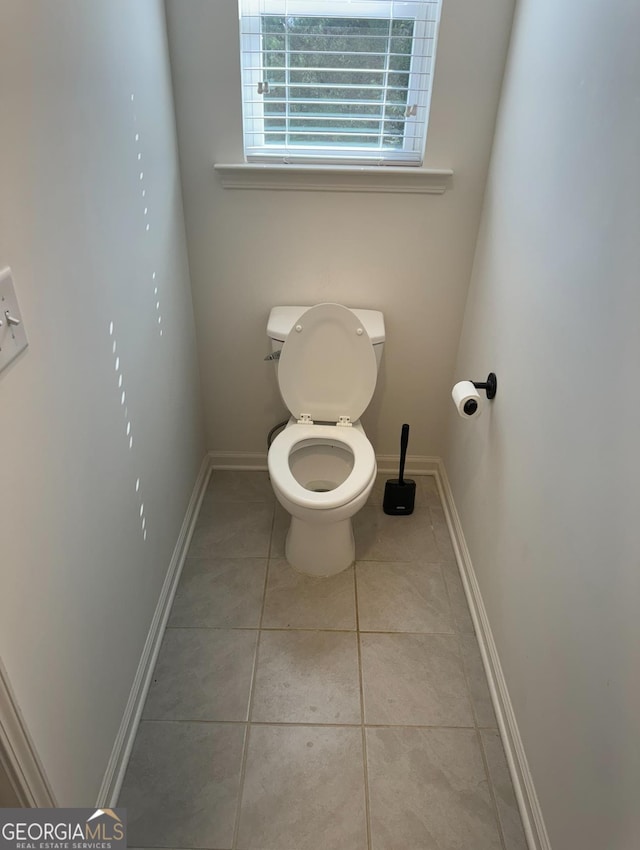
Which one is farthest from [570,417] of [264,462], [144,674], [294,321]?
[264,462]

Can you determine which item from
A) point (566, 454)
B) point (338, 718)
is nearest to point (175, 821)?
point (338, 718)

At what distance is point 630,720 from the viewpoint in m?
0.95

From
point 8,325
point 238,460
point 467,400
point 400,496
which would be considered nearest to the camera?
point 8,325

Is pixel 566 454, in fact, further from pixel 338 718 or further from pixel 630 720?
pixel 338 718

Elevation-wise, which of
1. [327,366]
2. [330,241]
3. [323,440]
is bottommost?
[323,440]

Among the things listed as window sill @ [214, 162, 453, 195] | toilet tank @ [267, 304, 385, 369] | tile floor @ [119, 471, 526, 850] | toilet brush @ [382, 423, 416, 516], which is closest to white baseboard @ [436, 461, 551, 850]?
tile floor @ [119, 471, 526, 850]

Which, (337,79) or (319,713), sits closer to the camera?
(319,713)

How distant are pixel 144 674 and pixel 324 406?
0.99 meters

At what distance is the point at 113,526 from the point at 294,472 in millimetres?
821

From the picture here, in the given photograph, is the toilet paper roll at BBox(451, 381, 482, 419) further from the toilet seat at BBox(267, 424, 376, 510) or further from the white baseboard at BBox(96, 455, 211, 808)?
the white baseboard at BBox(96, 455, 211, 808)

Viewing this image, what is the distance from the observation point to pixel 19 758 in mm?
978

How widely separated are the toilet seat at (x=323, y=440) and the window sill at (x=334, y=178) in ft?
2.53

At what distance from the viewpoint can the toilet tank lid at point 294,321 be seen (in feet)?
6.58

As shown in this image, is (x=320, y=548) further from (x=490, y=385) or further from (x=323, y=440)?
(x=490, y=385)
